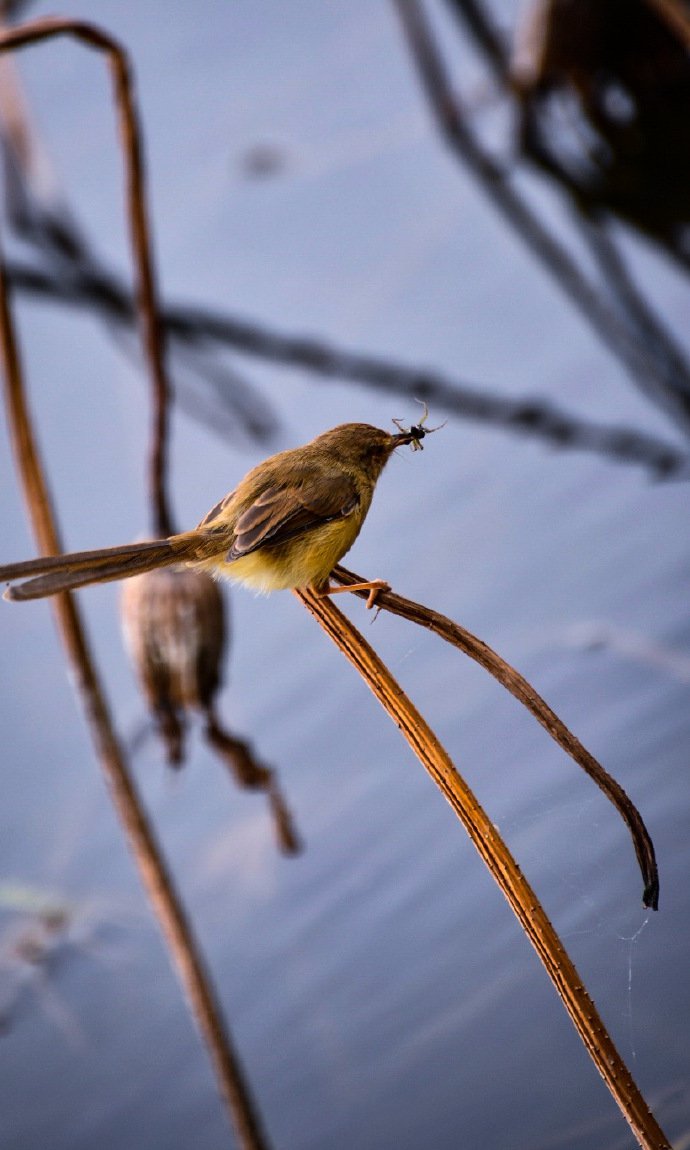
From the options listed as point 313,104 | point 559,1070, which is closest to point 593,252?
point 313,104

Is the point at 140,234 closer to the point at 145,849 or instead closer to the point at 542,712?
the point at 145,849

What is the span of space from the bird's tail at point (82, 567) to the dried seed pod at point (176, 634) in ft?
1.28

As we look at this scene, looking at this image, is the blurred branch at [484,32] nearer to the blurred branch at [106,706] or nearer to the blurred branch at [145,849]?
the blurred branch at [106,706]

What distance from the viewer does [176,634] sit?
4.84 ft

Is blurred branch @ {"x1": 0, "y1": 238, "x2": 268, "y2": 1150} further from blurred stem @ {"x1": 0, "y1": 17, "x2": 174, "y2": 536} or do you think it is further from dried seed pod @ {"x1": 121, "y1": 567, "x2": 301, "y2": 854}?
blurred stem @ {"x1": 0, "y1": 17, "x2": 174, "y2": 536}

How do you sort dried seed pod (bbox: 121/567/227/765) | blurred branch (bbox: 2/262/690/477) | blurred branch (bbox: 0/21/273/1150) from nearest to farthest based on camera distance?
blurred branch (bbox: 0/21/273/1150) < dried seed pod (bbox: 121/567/227/765) < blurred branch (bbox: 2/262/690/477)

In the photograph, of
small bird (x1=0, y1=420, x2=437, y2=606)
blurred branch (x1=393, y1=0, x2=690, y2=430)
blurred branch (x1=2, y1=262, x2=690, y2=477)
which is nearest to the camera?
small bird (x1=0, y1=420, x2=437, y2=606)

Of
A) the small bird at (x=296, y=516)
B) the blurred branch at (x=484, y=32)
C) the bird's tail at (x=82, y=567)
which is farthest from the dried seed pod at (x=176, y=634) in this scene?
the blurred branch at (x=484, y=32)

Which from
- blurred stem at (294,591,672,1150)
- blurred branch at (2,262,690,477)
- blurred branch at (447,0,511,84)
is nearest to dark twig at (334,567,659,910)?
blurred stem at (294,591,672,1150)

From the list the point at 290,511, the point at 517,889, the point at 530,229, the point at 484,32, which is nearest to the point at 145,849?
the point at 290,511

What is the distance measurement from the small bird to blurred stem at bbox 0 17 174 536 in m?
0.31

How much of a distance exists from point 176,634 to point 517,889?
75 cm

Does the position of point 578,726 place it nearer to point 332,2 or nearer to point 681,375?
point 681,375

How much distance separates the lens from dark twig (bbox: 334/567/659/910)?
817mm
